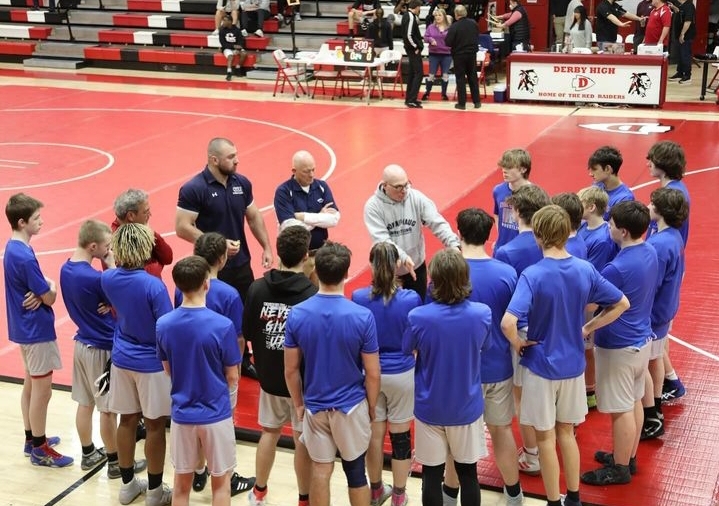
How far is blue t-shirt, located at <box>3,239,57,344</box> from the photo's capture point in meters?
6.41

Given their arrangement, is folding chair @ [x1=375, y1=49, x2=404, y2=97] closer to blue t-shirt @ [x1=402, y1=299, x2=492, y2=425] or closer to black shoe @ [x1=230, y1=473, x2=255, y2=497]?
black shoe @ [x1=230, y1=473, x2=255, y2=497]

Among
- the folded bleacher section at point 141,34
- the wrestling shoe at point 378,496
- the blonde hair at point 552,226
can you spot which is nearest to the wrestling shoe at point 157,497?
the wrestling shoe at point 378,496

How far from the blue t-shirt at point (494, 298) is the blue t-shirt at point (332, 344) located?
82 cm

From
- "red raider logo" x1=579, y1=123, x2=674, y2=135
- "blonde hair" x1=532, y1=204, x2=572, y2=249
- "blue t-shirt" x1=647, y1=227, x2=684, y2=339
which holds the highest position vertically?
"blonde hair" x1=532, y1=204, x2=572, y2=249

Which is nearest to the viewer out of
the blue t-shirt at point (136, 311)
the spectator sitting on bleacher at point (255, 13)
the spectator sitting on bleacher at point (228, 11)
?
the blue t-shirt at point (136, 311)

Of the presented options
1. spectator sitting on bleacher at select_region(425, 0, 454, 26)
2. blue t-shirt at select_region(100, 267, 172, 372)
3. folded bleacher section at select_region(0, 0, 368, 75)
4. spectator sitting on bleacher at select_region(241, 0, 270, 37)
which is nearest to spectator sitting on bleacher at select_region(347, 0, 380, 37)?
folded bleacher section at select_region(0, 0, 368, 75)

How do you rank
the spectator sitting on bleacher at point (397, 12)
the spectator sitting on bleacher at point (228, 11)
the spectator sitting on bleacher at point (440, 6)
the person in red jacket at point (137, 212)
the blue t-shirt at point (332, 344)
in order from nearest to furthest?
1. the blue t-shirt at point (332, 344)
2. the person in red jacket at point (137, 212)
3. the spectator sitting on bleacher at point (397, 12)
4. the spectator sitting on bleacher at point (440, 6)
5. the spectator sitting on bleacher at point (228, 11)

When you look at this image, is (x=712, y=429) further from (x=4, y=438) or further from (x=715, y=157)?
(x=715, y=157)

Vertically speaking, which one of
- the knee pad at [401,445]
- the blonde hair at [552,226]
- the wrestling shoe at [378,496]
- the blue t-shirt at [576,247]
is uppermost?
the blonde hair at [552,226]

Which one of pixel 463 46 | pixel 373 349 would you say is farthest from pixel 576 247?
pixel 463 46

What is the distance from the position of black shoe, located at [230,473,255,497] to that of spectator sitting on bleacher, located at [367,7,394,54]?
53.4 ft

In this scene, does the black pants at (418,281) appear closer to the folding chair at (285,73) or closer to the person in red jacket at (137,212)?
the person in red jacket at (137,212)

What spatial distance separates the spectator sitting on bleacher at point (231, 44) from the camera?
23891mm

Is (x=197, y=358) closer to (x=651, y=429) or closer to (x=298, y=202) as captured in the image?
(x=298, y=202)
